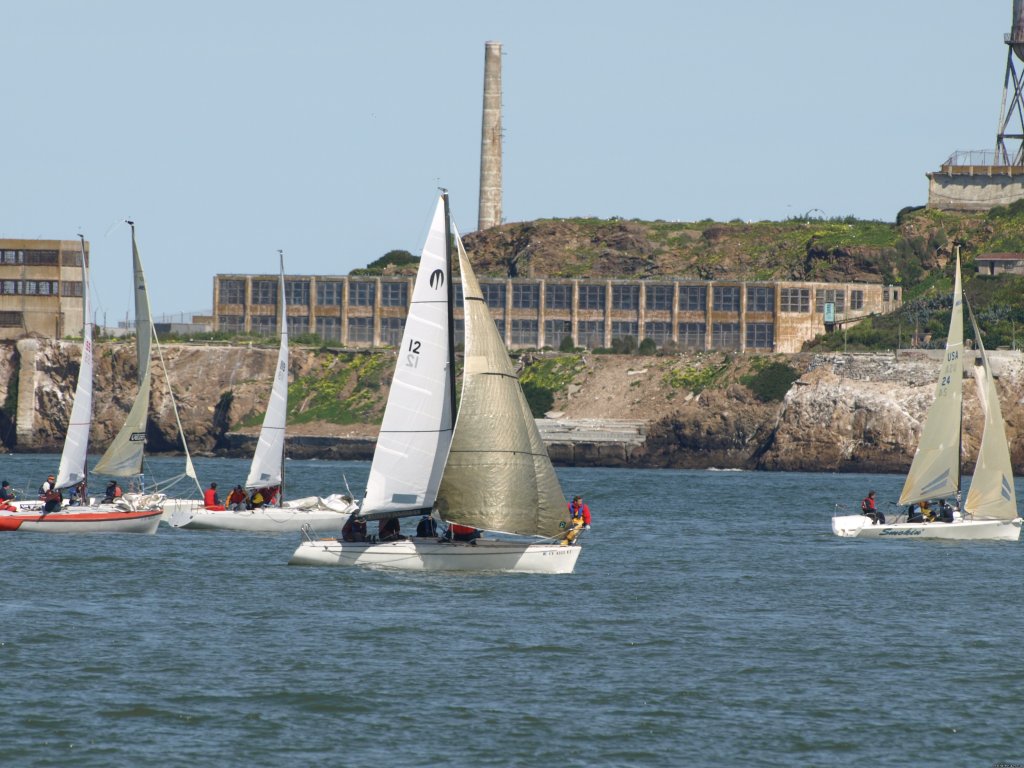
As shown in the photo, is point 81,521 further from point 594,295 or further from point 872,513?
point 594,295

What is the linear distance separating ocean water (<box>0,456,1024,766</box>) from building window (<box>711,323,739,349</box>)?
94323 millimetres

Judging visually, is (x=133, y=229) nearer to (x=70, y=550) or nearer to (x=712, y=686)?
(x=70, y=550)

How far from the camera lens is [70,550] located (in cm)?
5325

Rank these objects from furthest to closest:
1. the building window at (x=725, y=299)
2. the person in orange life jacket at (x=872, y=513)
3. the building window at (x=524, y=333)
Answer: the building window at (x=524, y=333) < the building window at (x=725, y=299) < the person in orange life jacket at (x=872, y=513)

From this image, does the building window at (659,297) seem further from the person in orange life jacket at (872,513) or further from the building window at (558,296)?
the person in orange life jacket at (872,513)

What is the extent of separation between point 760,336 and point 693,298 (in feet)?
24.5

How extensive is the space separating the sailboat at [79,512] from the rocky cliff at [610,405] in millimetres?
69006

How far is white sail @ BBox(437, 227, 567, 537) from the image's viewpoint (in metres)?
42.8

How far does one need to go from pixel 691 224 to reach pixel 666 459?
5304 centimetres

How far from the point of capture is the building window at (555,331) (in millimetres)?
156875

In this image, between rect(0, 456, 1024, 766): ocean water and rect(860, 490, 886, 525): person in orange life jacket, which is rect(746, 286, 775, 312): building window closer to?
rect(860, 490, 886, 525): person in orange life jacket

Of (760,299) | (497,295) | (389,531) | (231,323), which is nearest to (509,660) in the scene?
(389,531)

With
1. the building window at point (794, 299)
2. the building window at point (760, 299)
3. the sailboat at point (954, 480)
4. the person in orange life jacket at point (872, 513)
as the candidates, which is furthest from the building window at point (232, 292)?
the sailboat at point (954, 480)

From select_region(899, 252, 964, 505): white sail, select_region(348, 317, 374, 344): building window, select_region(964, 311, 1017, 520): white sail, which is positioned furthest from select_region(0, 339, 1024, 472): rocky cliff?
select_region(964, 311, 1017, 520): white sail
